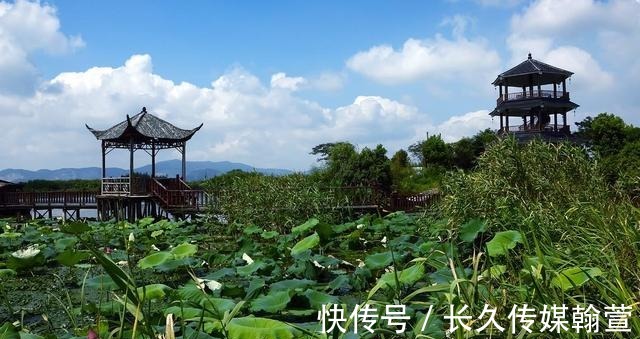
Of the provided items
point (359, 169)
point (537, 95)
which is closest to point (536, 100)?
point (537, 95)

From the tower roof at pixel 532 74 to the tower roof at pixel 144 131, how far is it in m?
14.9

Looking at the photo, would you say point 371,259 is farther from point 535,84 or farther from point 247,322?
point 535,84

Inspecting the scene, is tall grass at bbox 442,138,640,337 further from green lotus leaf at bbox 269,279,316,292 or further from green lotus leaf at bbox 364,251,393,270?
green lotus leaf at bbox 269,279,316,292

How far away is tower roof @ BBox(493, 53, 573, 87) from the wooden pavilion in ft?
49.1

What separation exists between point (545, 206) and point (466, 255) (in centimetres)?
107

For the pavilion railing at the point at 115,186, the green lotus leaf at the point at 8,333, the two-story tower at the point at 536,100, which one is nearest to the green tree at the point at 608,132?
the two-story tower at the point at 536,100

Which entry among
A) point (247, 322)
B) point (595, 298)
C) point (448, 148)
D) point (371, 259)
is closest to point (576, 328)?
point (595, 298)

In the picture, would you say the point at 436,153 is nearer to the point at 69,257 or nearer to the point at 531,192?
the point at 531,192

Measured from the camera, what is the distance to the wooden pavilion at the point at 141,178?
16.9 m

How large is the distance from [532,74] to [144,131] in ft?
55.0

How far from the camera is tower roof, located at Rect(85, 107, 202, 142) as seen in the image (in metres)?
17.2

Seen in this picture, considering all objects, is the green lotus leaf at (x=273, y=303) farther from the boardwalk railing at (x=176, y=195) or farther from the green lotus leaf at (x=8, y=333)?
the boardwalk railing at (x=176, y=195)

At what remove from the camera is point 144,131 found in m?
17.4

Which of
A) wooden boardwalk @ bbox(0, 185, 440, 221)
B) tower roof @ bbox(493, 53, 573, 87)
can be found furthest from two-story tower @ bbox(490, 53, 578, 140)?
wooden boardwalk @ bbox(0, 185, 440, 221)
